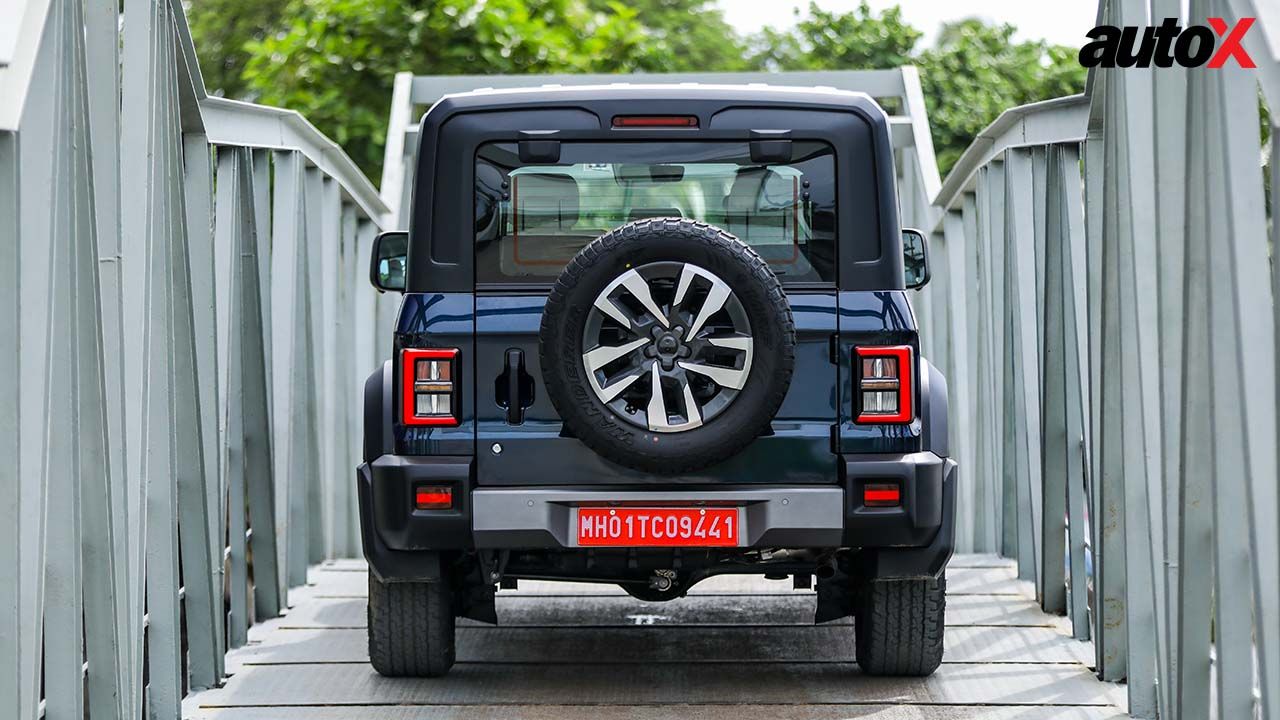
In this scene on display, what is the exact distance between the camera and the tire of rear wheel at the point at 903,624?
6645mm

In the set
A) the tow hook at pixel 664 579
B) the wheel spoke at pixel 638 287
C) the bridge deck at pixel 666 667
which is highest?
the wheel spoke at pixel 638 287

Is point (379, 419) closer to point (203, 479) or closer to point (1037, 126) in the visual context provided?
point (203, 479)

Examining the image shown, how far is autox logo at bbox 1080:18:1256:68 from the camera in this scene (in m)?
4.36

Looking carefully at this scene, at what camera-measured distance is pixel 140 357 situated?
5.73 metres

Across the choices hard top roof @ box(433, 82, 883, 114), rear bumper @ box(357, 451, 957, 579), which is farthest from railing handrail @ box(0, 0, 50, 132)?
rear bumper @ box(357, 451, 957, 579)

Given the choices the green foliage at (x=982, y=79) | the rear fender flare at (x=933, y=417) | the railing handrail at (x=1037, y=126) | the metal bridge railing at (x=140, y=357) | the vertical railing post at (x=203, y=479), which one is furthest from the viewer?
the green foliage at (x=982, y=79)

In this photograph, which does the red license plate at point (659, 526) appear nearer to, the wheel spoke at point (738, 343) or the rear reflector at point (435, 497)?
the rear reflector at point (435, 497)

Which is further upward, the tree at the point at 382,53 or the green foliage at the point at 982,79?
the green foliage at the point at 982,79

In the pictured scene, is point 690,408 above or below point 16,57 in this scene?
below

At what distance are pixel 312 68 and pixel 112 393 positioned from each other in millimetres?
15945

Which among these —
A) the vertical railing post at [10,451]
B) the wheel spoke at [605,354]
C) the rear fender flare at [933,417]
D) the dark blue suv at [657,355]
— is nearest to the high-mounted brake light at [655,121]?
→ the dark blue suv at [657,355]

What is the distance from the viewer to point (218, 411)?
716cm

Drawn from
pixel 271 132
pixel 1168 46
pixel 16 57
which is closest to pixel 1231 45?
pixel 1168 46

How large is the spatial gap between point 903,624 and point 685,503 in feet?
3.22
